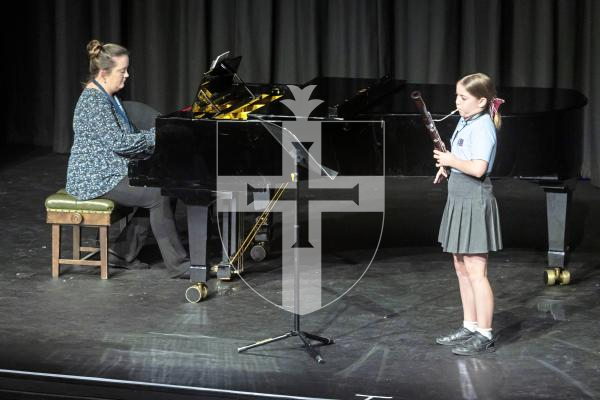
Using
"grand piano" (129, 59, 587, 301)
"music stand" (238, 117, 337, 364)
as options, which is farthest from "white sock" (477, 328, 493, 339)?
"grand piano" (129, 59, 587, 301)

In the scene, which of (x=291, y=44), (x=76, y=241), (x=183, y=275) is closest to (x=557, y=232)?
(x=183, y=275)

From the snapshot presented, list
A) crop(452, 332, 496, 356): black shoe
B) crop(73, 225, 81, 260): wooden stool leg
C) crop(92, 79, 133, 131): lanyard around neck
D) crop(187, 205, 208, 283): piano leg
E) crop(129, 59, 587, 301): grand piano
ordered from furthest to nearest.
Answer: crop(73, 225, 81, 260): wooden stool leg, crop(92, 79, 133, 131): lanyard around neck, crop(187, 205, 208, 283): piano leg, crop(129, 59, 587, 301): grand piano, crop(452, 332, 496, 356): black shoe

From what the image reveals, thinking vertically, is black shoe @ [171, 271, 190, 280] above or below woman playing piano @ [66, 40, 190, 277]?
below

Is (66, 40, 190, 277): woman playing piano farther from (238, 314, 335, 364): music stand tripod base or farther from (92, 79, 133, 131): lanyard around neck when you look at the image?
(238, 314, 335, 364): music stand tripod base

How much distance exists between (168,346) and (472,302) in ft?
4.28

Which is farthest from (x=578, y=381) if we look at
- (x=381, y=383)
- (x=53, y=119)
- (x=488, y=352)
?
(x=53, y=119)

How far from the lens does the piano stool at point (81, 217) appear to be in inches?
227

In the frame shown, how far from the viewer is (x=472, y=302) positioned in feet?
15.4

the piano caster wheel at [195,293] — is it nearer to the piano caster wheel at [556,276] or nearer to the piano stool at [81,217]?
the piano stool at [81,217]

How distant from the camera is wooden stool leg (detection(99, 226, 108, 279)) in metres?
5.79

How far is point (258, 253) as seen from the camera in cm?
623

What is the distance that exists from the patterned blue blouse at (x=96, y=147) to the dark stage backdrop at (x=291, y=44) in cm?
302

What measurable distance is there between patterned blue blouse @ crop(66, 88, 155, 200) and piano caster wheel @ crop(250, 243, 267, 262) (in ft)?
2.88

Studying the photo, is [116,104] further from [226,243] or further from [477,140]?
[477,140]
